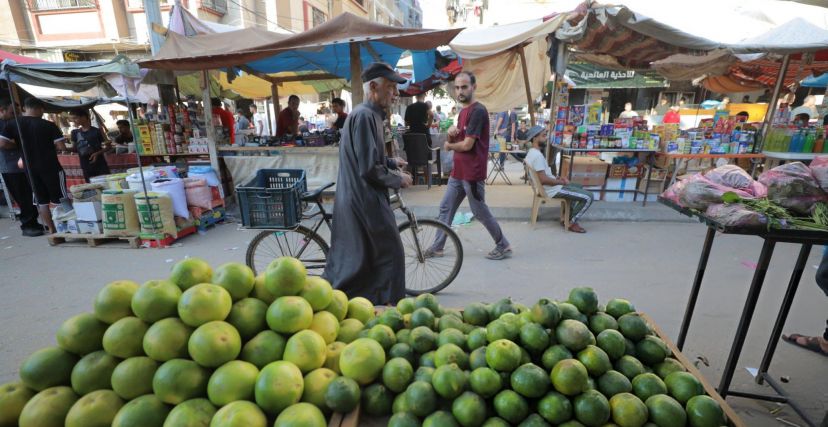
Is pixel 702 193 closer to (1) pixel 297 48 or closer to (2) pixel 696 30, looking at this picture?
(1) pixel 297 48

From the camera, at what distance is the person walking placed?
2.68 metres

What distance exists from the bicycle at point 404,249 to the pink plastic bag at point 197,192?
214 centimetres

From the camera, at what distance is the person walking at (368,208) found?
2.68 metres

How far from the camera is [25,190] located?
633 centimetres

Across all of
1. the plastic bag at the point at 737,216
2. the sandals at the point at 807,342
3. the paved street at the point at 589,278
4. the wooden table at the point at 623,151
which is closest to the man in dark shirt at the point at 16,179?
the paved street at the point at 589,278

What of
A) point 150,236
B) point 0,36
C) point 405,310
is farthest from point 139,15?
point 405,310

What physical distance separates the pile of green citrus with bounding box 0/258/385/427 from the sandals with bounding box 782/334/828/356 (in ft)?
11.6

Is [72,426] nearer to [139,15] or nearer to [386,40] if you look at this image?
[386,40]

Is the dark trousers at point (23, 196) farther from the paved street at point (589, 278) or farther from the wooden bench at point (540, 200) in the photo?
the wooden bench at point (540, 200)

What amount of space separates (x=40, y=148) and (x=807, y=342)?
9467 millimetres

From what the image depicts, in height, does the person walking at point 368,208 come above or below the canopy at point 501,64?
below

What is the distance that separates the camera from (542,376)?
1292mm

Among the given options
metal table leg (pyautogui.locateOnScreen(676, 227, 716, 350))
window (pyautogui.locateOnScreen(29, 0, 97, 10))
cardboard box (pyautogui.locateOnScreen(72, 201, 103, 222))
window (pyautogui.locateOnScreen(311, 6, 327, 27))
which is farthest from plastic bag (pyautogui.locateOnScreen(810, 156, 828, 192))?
window (pyautogui.locateOnScreen(311, 6, 327, 27))

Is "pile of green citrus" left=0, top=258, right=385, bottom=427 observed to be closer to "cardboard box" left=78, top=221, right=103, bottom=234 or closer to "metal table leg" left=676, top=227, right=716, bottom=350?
"metal table leg" left=676, top=227, right=716, bottom=350
